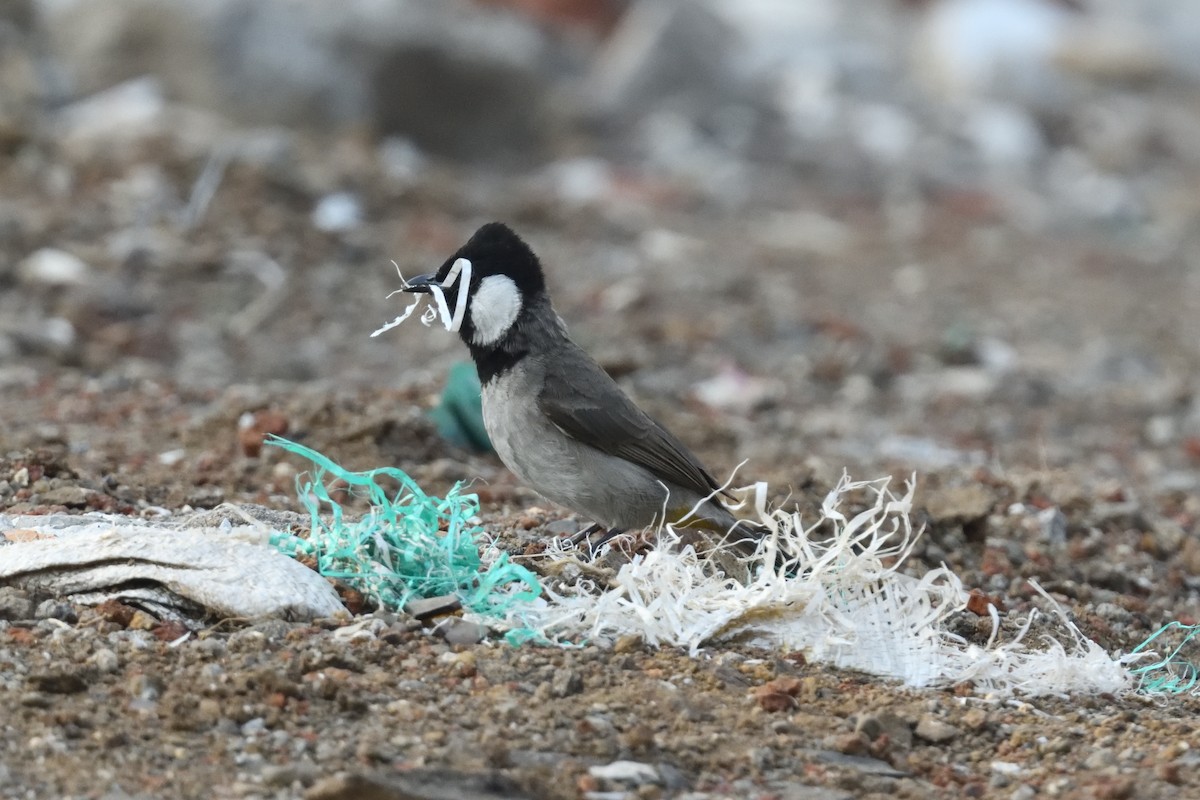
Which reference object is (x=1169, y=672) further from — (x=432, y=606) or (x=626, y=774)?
(x=432, y=606)

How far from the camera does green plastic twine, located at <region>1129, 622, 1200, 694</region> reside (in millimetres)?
4469

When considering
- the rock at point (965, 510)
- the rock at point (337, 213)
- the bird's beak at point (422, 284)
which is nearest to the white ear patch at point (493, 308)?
the bird's beak at point (422, 284)

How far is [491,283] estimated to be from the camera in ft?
16.6

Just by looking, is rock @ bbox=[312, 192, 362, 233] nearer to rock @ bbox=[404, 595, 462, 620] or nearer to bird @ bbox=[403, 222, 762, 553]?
bird @ bbox=[403, 222, 762, 553]

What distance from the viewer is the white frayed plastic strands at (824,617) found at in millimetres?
4176

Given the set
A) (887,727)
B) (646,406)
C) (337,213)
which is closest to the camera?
(887,727)

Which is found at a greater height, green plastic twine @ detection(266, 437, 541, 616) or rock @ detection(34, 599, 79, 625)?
green plastic twine @ detection(266, 437, 541, 616)

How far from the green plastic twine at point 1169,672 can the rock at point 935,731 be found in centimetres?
83

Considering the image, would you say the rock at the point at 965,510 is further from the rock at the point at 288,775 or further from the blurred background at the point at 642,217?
the rock at the point at 288,775

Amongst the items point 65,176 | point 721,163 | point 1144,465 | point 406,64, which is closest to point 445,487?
point 1144,465

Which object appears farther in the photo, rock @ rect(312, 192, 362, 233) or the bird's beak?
rock @ rect(312, 192, 362, 233)

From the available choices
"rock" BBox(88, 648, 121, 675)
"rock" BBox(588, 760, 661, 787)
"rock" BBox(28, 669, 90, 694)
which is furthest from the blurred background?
"rock" BBox(588, 760, 661, 787)

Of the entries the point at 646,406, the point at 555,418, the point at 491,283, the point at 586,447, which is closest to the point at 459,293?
the point at 491,283

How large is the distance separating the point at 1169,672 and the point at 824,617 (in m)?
1.16
